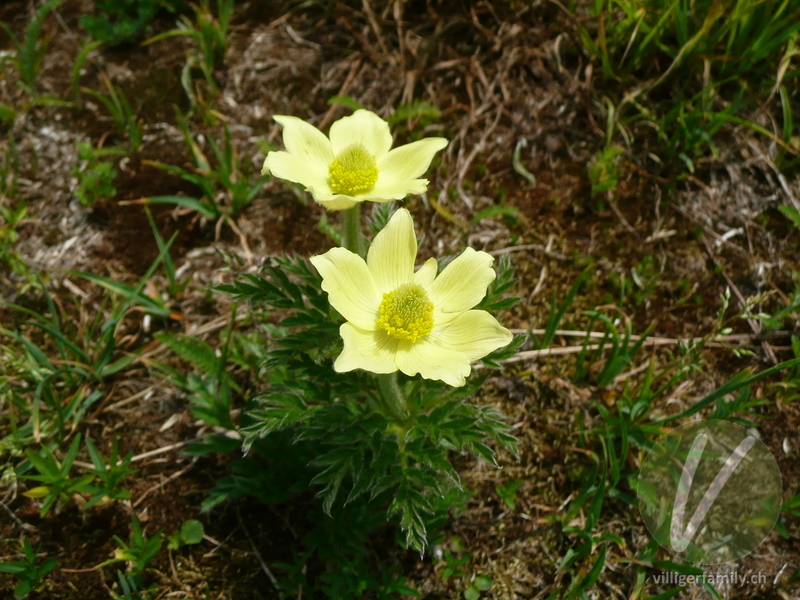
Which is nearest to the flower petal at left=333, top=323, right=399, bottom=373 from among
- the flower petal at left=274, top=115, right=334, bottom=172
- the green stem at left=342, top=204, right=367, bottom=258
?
the green stem at left=342, top=204, right=367, bottom=258

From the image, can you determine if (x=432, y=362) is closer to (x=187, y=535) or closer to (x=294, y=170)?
(x=294, y=170)

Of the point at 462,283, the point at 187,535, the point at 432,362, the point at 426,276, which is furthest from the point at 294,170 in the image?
the point at 187,535

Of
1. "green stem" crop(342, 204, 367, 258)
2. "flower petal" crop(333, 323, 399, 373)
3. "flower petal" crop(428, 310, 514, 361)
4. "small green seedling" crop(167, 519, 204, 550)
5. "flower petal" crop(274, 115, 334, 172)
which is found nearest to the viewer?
"flower petal" crop(333, 323, 399, 373)

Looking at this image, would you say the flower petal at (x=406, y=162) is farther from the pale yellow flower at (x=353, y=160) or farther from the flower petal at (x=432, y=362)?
the flower petal at (x=432, y=362)

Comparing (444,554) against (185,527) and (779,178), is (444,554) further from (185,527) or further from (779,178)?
(779,178)

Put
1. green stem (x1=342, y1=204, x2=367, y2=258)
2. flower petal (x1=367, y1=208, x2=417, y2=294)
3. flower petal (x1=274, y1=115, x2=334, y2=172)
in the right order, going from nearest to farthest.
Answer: flower petal (x1=367, y1=208, x2=417, y2=294) < green stem (x1=342, y1=204, x2=367, y2=258) < flower petal (x1=274, y1=115, x2=334, y2=172)

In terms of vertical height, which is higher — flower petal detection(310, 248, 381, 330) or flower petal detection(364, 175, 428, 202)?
flower petal detection(364, 175, 428, 202)

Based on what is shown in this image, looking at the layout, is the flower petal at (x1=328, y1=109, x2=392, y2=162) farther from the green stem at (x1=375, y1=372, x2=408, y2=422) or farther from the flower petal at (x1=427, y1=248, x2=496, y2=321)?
the green stem at (x1=375, y1=372, x2=408, y2=422)

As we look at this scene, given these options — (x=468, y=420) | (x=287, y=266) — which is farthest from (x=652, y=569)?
(x=287, y=266)
